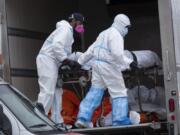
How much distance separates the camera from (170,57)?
30.5ft

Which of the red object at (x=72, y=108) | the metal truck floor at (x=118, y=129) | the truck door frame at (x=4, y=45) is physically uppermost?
the truck door frame at (x=4, y=45)

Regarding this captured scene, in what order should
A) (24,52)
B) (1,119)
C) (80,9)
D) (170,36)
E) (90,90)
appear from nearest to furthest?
1. (1,119)
2. (170,36)
3. (90,90)
4. (24,52)
5. (80,9)

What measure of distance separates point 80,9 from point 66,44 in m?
2.64

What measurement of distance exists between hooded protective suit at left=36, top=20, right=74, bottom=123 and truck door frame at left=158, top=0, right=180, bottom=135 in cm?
159

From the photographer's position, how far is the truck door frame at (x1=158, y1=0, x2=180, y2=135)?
9.27m

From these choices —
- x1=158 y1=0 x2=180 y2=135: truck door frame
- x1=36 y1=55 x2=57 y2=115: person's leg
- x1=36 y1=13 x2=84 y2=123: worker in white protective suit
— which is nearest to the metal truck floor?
x1=158 y1=0 x2=180 y2=135: truck door frame

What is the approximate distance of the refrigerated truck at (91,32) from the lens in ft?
30.5

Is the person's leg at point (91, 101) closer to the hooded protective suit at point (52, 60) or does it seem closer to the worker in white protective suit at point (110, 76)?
the worker in white protective suit at point (110, 76)

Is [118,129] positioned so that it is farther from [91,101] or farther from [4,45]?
[4,45]

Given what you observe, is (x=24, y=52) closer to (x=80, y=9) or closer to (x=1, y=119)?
(x=80, y=9)

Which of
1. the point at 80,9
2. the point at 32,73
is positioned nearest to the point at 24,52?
the point at 32,73

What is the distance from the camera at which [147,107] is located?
33.8 ft

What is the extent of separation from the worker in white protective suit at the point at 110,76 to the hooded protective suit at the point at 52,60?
0.47 m

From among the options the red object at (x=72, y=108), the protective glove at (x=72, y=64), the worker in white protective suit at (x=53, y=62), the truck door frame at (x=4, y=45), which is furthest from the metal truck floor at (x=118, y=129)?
the truck door frame at (x=4, y=45)
